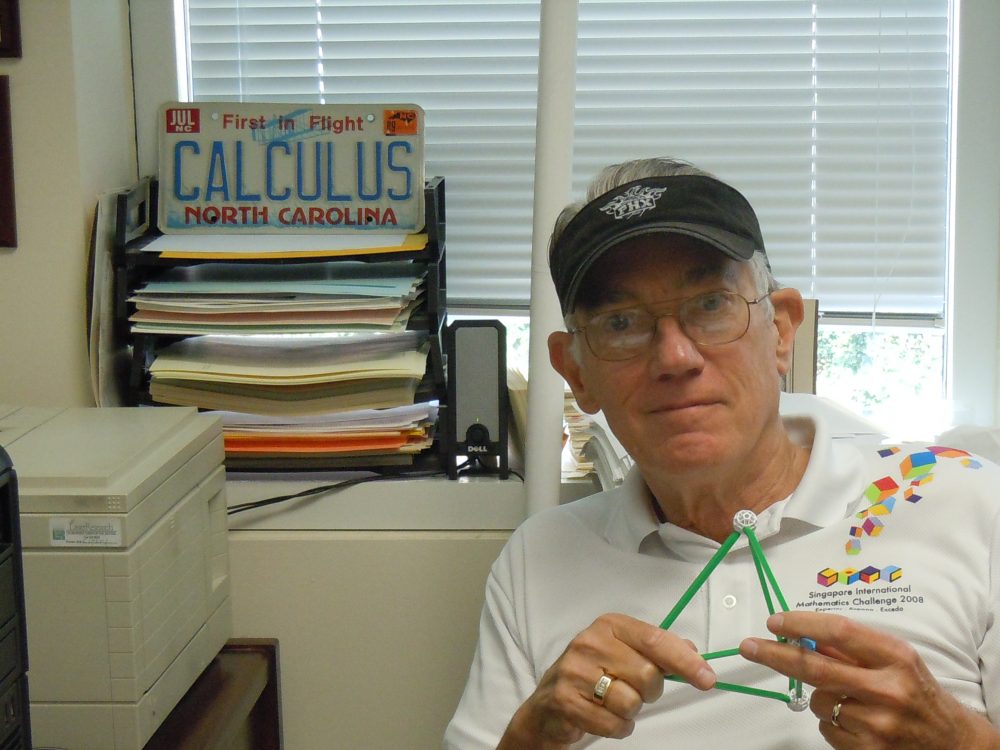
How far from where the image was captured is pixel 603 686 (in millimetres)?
1004

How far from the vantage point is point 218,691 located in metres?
1.50

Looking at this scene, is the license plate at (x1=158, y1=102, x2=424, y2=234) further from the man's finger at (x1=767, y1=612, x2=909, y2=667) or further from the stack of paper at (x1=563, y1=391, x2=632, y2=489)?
the man's finger at (x1=767, y1=612, x2=909, y2=667)

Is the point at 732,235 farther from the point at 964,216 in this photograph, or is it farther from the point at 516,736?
the point at 964,216

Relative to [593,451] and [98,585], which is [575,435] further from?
[98,585]

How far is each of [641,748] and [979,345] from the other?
115cm

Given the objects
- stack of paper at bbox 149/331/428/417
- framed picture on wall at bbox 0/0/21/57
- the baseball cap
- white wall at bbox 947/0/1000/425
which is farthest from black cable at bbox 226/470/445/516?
white wall at bbox 947/0/1000/425

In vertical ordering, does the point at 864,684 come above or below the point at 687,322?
below

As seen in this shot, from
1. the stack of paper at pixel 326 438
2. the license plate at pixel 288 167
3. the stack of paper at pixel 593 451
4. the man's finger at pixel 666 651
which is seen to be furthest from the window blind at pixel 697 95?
the man's finger at pixel 666 651

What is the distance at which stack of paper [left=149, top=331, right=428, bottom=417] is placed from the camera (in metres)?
1.69

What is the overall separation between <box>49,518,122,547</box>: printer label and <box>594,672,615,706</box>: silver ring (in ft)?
1.89

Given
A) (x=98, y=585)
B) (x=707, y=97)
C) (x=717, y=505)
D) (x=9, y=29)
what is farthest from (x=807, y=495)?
(x=9, y=29)

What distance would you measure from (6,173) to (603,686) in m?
1.31

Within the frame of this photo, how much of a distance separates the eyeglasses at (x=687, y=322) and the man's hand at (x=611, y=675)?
29 cm

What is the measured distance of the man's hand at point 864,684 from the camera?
908 mm
